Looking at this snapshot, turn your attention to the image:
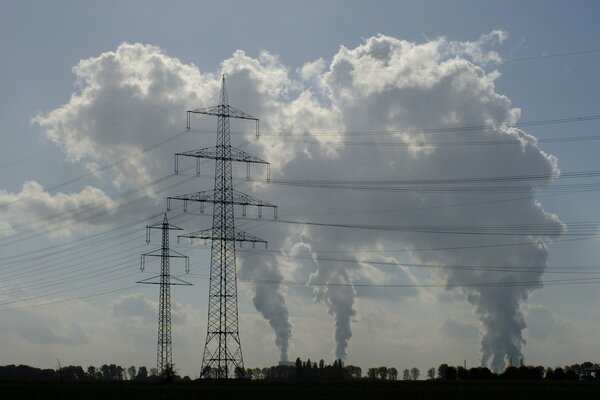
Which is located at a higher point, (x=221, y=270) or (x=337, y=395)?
(x=221, y=270)

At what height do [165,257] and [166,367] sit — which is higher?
[165,257]

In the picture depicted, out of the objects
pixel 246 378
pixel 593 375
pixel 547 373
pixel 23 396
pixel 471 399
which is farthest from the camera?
pixel 547 373

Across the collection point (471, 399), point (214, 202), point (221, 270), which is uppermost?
point (214, 202)

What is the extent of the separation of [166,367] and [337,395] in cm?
4238

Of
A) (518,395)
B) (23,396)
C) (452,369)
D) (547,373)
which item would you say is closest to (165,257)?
(23,396)

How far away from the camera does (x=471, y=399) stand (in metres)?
54.3

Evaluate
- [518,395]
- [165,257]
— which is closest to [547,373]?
[165,257]

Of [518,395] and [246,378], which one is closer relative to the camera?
[518,395]

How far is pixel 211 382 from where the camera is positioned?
8806 centimetres

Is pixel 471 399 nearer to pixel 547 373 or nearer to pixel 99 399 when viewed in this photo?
pixel 99 399

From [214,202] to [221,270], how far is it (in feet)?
23.8

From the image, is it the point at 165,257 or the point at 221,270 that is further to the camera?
the point at 165,257

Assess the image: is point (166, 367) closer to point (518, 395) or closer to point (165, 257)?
point (165, 257)

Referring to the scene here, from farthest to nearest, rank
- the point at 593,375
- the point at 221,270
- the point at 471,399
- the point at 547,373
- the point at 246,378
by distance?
the point at 547,373 → the point at 593,375 → the point at 246,378 → the point at 221,270 → the point at 471,399
